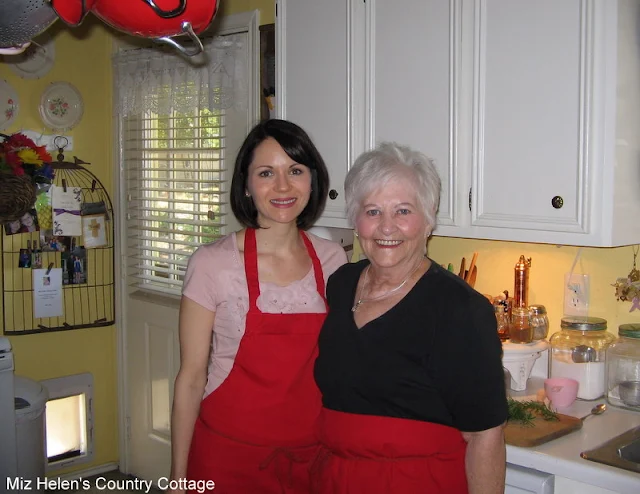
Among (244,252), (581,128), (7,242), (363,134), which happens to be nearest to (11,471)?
(7,242)

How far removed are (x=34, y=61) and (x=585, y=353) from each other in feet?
9.15

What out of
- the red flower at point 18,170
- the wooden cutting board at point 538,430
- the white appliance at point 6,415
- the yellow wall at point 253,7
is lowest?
the white appliance at point 6,415

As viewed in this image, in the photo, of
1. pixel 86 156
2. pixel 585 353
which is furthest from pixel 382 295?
pixel 86 156

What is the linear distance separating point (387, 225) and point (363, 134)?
2.43ft

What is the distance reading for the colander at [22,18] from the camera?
114cm

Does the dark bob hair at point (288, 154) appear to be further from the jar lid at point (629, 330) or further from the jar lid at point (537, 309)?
the jar lid at point (629, 330)

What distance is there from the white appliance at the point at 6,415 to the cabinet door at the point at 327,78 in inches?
56.8

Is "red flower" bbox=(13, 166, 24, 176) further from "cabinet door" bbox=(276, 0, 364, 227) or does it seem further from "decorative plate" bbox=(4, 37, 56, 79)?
"cabinet door" bbox=(276, 0, 364, 227)

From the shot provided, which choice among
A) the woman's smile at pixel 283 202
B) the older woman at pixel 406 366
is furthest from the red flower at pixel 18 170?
the older woman at pixel 406 366

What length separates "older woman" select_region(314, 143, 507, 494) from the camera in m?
1.45

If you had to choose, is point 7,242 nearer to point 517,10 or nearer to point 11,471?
point 11,471

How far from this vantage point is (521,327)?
7.14 feet

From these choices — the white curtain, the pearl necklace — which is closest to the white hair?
the pearl necklace

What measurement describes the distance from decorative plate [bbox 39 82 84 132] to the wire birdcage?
0.14 m
